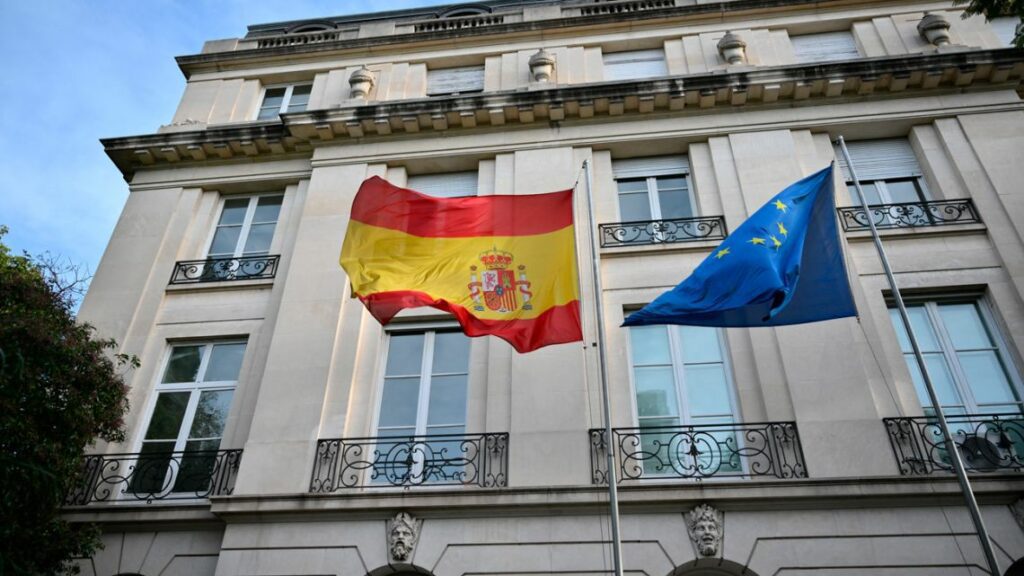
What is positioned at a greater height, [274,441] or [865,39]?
[865,39]

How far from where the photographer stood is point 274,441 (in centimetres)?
1035

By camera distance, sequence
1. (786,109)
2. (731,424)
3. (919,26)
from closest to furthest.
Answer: (731,424), (786,109), (919,26)

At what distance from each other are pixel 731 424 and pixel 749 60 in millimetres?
8264

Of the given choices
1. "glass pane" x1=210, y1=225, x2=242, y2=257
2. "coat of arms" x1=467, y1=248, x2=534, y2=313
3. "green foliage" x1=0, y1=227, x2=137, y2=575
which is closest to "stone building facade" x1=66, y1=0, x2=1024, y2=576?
"glass pane" x1=210, y1=225, x2=242, y2=257

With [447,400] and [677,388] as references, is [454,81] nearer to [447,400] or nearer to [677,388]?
[447,400]

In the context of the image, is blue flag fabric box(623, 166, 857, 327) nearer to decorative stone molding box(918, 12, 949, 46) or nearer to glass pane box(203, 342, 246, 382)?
glass pane box(203, 342, 246, 382)

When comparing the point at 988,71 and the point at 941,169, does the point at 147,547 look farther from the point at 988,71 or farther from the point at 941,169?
the point at 988,71

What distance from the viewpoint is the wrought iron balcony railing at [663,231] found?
39.4 feet

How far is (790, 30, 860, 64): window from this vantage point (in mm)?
14898

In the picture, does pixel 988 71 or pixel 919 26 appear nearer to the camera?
pixel 988 71

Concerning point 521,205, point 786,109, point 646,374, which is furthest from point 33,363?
point 786,109

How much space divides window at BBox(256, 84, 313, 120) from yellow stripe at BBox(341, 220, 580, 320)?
25.0 feet

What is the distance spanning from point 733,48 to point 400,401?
9.50 metres

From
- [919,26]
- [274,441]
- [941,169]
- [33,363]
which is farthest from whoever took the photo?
[919,26]
